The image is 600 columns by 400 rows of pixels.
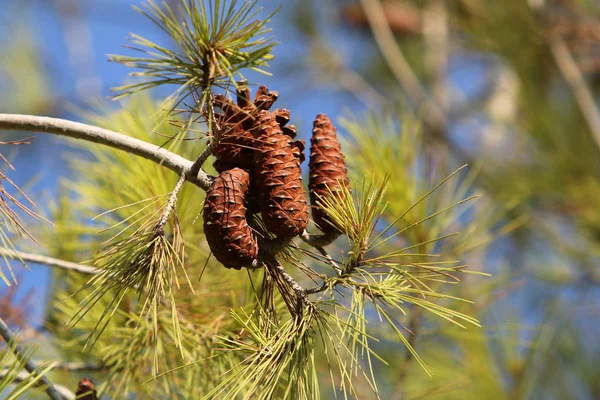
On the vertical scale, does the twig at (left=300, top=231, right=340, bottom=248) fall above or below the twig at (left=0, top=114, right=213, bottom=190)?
below

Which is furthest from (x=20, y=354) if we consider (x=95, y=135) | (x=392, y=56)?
(x=392, y=56)

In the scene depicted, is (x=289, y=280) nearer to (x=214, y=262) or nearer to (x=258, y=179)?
(x=258, y=179)

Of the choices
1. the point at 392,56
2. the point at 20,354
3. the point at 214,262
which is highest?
the point at 392,56

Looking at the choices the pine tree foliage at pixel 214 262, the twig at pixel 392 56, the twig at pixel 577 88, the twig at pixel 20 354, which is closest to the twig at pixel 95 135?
the pine tree foliage at pixel 214 262

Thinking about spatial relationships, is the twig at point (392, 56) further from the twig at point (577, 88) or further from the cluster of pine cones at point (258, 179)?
the cluster of pine cones at point (258, 179)

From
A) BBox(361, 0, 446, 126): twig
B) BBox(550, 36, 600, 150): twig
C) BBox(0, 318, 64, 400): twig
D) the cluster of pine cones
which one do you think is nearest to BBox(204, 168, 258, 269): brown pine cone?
the cluster of pine cones

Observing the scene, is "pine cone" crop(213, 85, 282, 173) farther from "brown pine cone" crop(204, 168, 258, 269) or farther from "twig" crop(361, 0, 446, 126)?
"twig" crop(361, 0, 446, 126)

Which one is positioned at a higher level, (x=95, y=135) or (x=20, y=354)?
(x=95, y=135)
